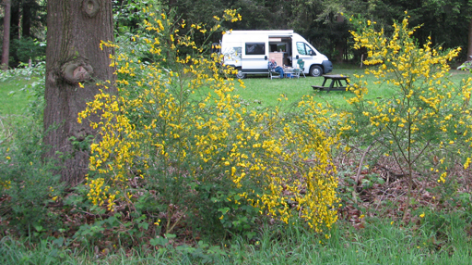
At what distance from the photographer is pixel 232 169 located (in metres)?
3.19

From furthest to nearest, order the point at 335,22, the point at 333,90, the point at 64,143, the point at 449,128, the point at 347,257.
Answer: the point at 335,22 < the point at 333,90 < the point at 64,143 < the point at 449,128 < the point at 347,257

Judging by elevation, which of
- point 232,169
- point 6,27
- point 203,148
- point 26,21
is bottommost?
point 232,169

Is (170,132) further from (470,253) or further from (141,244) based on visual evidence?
(470,253)

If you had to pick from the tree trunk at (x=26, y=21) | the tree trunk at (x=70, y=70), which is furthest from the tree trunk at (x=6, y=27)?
the tree trunk at (x=70, y=70)

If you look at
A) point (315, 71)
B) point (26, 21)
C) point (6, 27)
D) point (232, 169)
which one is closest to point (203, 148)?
point (232, 169)

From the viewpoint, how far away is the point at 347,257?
3203 mm

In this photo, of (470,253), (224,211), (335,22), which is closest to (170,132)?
(224,211)

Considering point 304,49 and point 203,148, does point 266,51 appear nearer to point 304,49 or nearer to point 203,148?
point 304,49

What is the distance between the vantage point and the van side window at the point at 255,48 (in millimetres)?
23000

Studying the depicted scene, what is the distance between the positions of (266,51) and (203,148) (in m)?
20.2

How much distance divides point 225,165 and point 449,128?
187 cm

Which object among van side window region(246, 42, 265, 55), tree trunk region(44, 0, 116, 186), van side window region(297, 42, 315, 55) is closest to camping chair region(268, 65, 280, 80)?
van side window region(246, 42, 265, 55)

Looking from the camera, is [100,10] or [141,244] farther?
[100,10]

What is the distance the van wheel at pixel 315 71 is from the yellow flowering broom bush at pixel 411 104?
2020 centimetres
